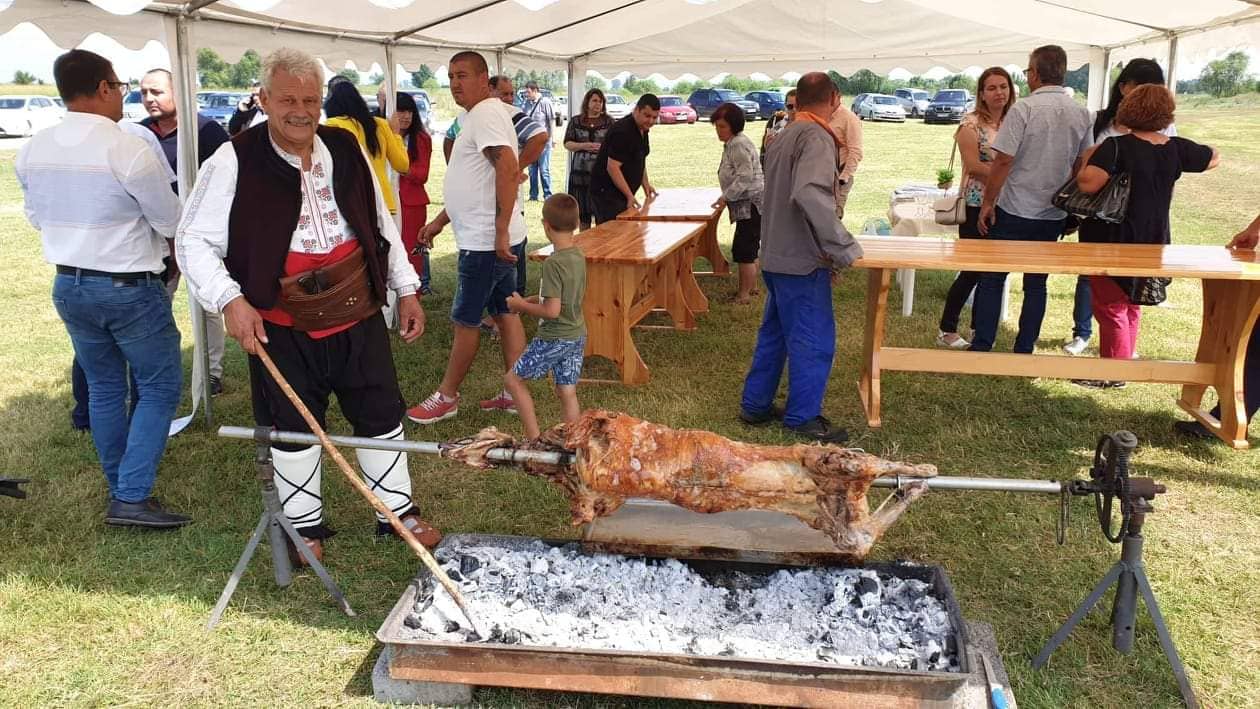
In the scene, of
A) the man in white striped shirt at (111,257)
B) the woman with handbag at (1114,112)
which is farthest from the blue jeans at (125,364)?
the woman with handbag at (1114,112)

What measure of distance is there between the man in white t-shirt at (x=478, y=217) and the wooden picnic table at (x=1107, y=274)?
181 cm

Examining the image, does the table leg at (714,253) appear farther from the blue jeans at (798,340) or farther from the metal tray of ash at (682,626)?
the metal tray of ash at (682,626)

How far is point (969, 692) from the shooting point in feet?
8.13

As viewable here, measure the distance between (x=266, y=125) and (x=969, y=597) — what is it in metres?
2.96

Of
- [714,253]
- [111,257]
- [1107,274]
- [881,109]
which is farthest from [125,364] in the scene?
[881,109]

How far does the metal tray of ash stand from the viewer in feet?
7.86

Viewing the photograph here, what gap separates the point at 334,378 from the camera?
3207 mm

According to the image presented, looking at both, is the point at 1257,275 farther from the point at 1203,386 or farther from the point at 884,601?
the point at 884,601

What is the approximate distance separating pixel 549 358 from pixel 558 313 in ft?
0.85

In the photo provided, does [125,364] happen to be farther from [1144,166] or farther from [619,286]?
[1144,166]

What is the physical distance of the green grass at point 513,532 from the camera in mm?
2805

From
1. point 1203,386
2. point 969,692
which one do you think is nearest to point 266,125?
point 969,692

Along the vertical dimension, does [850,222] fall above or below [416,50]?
below

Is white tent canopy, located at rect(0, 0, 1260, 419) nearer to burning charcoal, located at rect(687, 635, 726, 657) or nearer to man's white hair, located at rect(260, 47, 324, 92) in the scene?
man's white hair, located at rect(260, 47, 324, 92)
